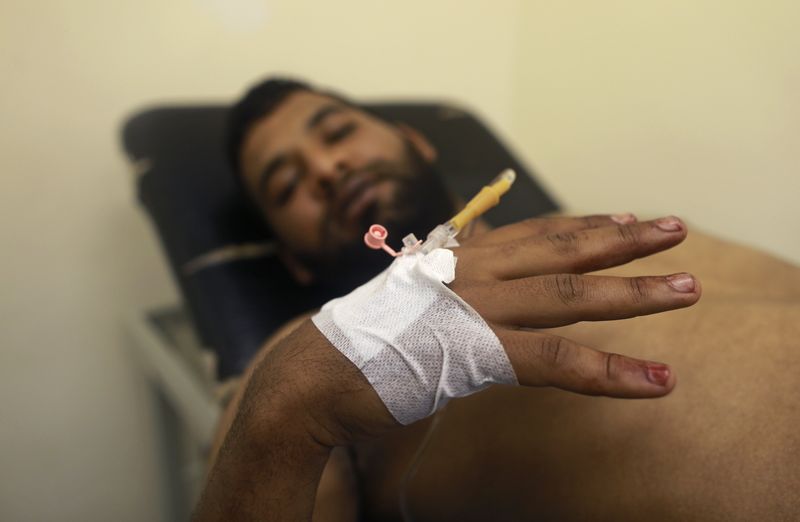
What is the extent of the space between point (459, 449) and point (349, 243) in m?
0.47

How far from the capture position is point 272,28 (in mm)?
1542

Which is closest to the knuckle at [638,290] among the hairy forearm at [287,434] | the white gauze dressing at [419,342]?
the white gauze dressing at [419,342]

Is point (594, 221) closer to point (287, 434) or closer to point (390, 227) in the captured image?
point (287, 434)

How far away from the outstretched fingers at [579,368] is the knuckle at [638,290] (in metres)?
0.05

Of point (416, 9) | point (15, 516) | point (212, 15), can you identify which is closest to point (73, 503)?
point (15, 516)

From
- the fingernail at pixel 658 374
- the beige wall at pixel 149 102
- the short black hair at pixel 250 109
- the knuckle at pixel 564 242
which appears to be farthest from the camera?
the beige wall at pixel 149 102

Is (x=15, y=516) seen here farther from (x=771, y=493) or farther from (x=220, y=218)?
(x=771, y=493)

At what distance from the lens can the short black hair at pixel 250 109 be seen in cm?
118

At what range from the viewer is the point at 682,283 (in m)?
0.49

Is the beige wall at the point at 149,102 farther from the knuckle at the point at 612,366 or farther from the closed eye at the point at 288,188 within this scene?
the knuckle at the point at 612,366

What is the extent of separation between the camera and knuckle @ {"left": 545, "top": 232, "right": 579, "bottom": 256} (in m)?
0.56

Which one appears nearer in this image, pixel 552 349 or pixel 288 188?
pixel 552 349

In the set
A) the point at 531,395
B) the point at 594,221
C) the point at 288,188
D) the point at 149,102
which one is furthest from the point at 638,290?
the point at 149,102

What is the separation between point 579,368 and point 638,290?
8 cm
